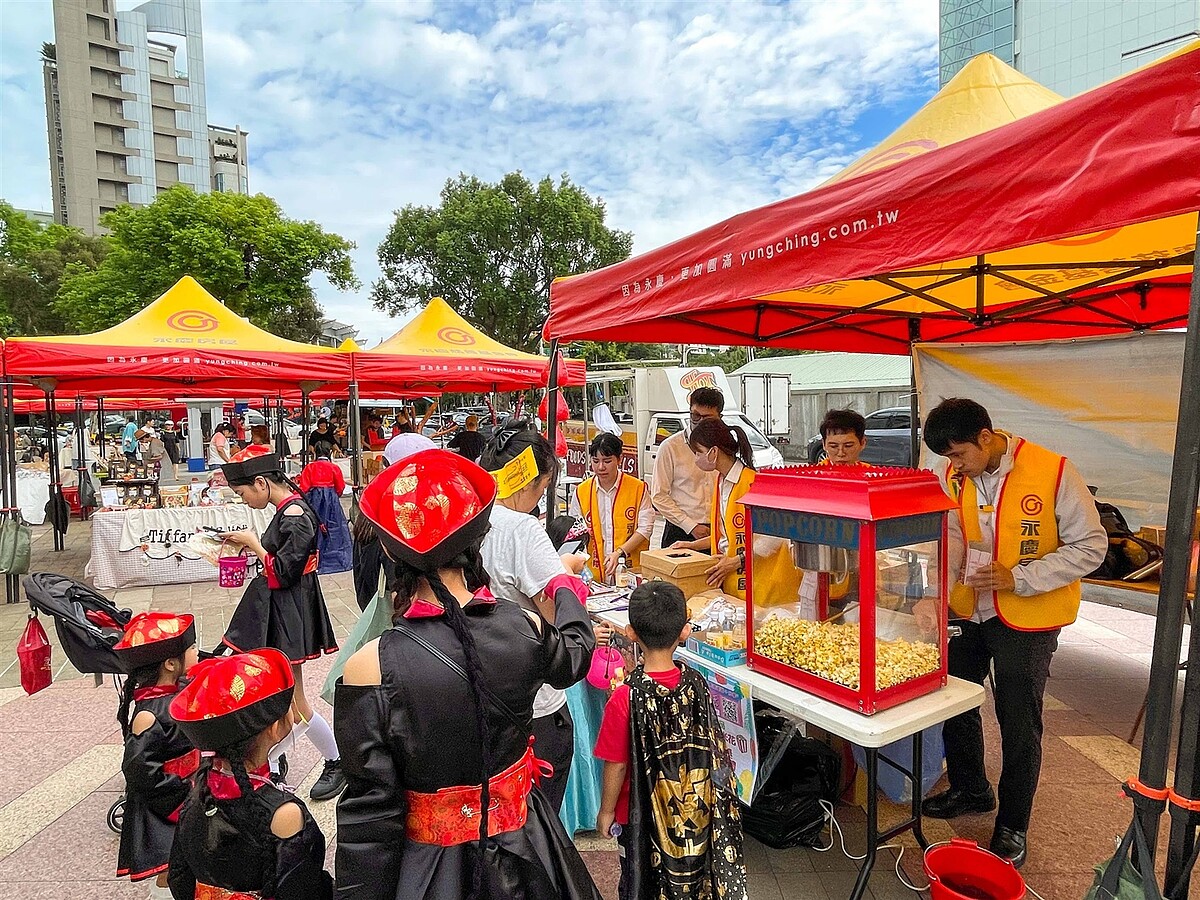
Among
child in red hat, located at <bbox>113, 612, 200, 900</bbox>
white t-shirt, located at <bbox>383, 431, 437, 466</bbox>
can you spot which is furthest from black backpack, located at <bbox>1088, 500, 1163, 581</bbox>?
child in red hat, located at <bbox>113, 612, 200, 900</bbox>

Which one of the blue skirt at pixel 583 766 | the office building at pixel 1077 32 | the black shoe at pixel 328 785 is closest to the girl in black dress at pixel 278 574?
the black shoe at pixel 328 785

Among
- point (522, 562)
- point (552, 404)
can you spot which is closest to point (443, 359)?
point (552, 404)

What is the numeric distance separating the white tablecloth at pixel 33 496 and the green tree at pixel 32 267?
77.5 ft

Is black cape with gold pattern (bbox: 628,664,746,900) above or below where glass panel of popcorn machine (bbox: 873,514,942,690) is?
below

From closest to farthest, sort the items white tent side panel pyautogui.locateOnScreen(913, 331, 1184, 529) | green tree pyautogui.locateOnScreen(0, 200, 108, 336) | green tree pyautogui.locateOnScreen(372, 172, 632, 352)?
white tent side panel pyautogui.locateOnScreen(913, 331, 1184, 529), green tree pyautogui.locateOnScreen(372, 172, 632, 352), green tree pyautogui.locateOnScreen(0, 200, 108, 336)

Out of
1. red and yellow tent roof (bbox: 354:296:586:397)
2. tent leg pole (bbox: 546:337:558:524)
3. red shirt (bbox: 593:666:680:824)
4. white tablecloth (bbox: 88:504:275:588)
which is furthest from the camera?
red and yellow tent roof (bbox: 354:296:586:397)

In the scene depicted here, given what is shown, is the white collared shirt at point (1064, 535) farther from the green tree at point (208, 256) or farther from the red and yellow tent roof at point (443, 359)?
the green tree at point (208, 256)

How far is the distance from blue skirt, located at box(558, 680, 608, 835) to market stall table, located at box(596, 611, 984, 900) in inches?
23.5

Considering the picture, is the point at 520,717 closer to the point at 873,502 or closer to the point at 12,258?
the point at 873,502

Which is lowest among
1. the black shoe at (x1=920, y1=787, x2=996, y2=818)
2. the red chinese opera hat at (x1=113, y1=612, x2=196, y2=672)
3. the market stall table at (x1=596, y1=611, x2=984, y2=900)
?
the black shoe at (x1=920, y1=787, x2=996, y2=818)

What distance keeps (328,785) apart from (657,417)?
458 inches

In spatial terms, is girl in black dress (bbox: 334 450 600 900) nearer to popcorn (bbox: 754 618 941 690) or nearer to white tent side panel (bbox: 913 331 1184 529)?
popcorn (bbox: 754 618 941 690)

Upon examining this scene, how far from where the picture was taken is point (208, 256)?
20.8m

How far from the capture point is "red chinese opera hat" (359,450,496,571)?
1442 millimetres
